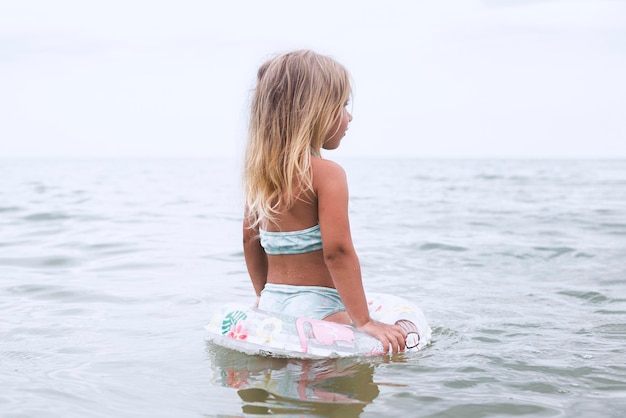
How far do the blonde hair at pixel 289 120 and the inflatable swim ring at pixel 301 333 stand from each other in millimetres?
530

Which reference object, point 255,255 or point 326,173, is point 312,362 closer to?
point 255,255

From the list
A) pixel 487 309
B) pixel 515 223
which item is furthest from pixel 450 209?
pixel 487 309

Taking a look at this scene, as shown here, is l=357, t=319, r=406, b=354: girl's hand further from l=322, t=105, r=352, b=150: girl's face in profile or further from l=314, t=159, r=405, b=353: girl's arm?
l=322, t=105, r=352, b=150: girl's face in profile

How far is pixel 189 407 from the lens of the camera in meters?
3.10

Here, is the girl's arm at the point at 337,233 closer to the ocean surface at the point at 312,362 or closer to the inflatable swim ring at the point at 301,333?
the inflatable swim ring at the point at 301,333

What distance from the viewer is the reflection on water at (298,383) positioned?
3035 millimetres

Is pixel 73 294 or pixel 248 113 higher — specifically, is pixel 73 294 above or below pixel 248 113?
below

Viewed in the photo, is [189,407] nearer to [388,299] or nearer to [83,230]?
[388,299]

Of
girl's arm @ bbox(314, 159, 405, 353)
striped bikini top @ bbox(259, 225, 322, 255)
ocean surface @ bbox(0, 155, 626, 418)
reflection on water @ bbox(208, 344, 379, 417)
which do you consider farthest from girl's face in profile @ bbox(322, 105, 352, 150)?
reflection on water @ bbox(208, 344, 379, 417)

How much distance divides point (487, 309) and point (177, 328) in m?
2.24

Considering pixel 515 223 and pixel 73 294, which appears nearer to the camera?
pixel 73 294

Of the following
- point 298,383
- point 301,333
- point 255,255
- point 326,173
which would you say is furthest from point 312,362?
point 326,173

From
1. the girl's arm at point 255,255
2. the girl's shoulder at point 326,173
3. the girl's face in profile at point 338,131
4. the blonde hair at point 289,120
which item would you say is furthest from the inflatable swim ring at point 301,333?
the girl's face in profile at point 338,131

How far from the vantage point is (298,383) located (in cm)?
334
